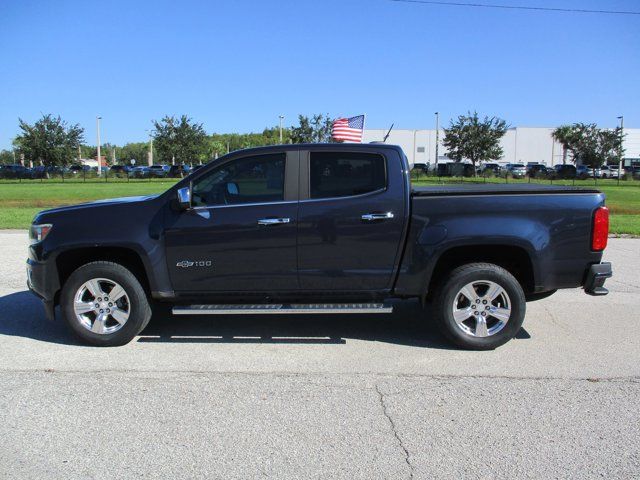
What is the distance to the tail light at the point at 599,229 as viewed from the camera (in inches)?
195

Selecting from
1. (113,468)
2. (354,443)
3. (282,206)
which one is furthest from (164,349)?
(354,443)

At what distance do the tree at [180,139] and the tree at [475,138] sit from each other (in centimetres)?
2657

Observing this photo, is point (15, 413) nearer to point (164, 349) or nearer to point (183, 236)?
point (164, 349)

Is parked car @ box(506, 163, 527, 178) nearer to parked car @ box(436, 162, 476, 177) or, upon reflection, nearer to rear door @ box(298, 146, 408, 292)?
parked car @ box(436, 162, 476, 177)

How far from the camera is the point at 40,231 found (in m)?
5.22

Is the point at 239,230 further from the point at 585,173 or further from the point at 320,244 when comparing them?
the point at 585,173

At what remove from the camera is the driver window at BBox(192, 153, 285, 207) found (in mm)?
5152

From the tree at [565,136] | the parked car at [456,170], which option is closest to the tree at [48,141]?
the parked car at [456,170]

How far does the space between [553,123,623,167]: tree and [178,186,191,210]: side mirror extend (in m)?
68.1

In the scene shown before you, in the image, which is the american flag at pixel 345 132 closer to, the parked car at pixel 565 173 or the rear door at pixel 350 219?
the rear door at pixel 350 219

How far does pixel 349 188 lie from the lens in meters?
5.12

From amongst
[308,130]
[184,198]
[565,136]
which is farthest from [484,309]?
[565,136]

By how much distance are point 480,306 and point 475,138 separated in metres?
55.2

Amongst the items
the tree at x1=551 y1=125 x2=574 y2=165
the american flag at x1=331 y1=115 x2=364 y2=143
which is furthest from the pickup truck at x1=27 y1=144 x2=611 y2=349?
the tree at x1=551 y1=125 x2=574 y2=165
